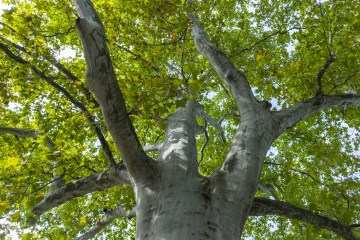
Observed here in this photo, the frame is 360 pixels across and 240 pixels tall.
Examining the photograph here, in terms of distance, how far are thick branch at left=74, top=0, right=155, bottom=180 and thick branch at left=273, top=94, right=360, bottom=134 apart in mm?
1720

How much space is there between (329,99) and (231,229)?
2.72 metres

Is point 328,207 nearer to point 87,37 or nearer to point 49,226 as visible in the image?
point 87,37

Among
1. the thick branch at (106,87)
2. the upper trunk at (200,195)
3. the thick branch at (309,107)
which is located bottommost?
the upper trunk at (200,195)

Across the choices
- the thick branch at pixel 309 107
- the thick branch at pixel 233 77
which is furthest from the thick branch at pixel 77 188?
the thick branch at pixel 309 107

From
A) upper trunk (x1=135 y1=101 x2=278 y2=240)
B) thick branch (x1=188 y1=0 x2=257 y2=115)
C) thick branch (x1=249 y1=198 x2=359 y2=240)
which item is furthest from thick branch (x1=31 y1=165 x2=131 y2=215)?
thick branch (x1=188 y1=0 x2=257 y2=115)

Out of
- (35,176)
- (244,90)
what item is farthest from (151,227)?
(35,176)

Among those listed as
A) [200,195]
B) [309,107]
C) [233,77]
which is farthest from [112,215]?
[309,107]

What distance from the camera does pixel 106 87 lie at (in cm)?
136

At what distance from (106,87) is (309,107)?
9.12ft

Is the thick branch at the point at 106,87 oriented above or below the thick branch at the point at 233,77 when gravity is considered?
below

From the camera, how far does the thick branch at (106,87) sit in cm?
125

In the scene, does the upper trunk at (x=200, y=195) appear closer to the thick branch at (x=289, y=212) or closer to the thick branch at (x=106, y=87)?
the thick branch at (x=106, y=87)

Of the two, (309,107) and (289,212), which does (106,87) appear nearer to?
(289,212)

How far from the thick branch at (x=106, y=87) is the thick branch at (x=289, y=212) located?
4.19 ft
